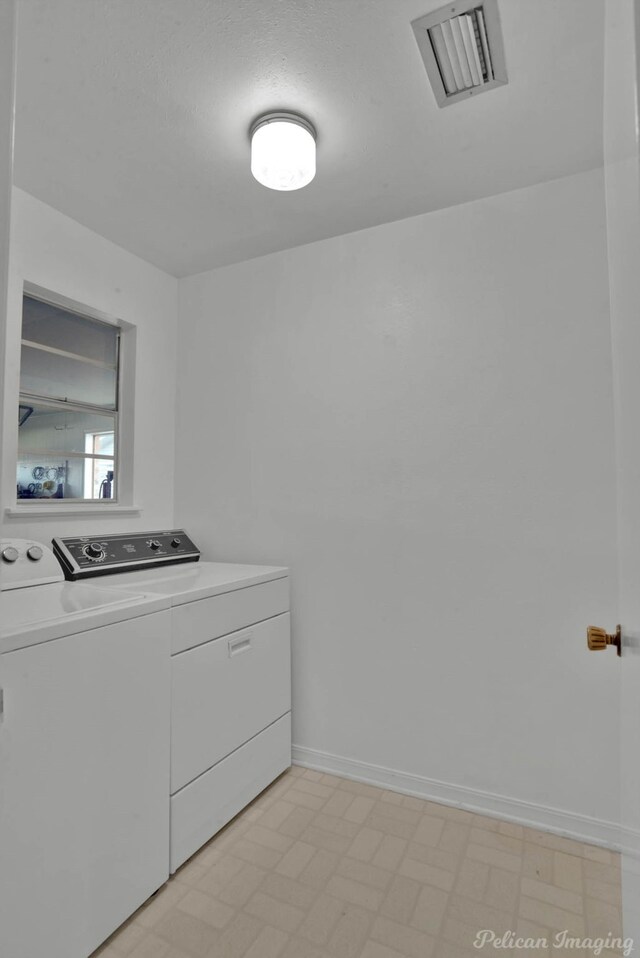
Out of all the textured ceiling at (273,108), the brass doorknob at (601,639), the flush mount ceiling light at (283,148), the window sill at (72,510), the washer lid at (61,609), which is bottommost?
the washer lid at (61,609)

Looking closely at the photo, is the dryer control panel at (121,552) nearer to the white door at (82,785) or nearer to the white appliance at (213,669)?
the white appliance at (213,669)

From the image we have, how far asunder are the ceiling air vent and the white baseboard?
8.02ft

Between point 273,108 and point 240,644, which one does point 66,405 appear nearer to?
point 240,644

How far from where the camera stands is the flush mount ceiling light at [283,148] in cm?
162

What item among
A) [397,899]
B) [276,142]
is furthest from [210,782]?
[276,142]

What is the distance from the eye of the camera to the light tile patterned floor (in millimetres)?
1383

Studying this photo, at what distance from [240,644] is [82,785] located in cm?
73

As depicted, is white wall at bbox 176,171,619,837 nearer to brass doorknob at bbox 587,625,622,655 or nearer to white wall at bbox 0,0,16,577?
brass doorknob at bbox 587,625,622,655

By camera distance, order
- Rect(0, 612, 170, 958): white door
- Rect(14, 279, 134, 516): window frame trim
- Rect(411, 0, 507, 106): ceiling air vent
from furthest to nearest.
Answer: Rect(14, 279, 134, 516): window frame trim < Rect(411, 0, 507, 106): ceiling air vent < Rect(0, 612, 170, 958): white door

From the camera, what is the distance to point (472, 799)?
1.96 metres

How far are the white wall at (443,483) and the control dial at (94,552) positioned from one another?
2.04ft

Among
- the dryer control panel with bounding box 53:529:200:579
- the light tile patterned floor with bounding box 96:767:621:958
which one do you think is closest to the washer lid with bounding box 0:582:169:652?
the dryer control panel with bounding box 53:529:200:579

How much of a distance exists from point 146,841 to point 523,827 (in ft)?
4.40

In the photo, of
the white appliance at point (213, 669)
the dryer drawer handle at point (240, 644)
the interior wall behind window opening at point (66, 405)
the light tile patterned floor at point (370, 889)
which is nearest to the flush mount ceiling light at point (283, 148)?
the interior wall behind window opening at point (66, 405)
